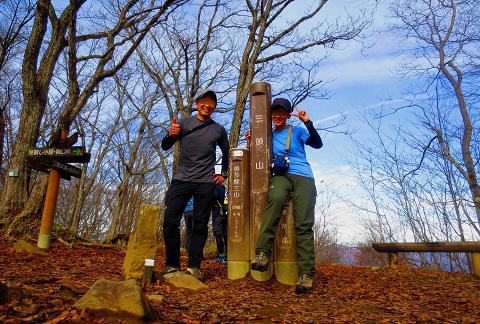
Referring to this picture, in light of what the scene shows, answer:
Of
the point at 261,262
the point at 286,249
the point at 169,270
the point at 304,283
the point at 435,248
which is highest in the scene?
the point at 435,248

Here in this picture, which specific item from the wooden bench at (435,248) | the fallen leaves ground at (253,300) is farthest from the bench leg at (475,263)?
the fallen leaves ground at (253,300)

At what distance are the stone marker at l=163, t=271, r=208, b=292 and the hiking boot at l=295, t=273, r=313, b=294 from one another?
1014 millimetres

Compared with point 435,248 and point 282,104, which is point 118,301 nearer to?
point 282,104

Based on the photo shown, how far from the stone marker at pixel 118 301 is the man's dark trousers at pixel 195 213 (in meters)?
1.63

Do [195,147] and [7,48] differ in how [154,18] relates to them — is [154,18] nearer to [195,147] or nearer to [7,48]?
[195,147]

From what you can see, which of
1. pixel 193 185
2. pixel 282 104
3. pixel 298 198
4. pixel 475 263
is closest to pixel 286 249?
pixel 298 198

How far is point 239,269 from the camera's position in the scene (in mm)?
4387

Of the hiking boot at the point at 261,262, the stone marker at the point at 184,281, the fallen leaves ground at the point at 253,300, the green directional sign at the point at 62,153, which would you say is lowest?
the fallen leaves ground at the point at 253,300

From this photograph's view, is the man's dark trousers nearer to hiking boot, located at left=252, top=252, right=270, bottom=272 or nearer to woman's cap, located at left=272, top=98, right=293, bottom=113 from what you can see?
hiking boot, located at left=252, top=252, right=270, bottom=272

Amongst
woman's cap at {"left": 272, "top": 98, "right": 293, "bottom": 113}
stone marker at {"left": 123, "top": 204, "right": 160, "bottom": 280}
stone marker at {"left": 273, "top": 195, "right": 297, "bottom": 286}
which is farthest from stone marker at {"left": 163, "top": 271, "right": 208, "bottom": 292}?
woman's cap at {"left": 272, "top": 98, "right": 293, "bottom": 113}

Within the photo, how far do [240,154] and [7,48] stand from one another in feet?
43.0

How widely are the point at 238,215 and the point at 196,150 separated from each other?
1.00 meters

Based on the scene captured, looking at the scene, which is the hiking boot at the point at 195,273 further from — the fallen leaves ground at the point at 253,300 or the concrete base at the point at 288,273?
the concrete base at the point at 288,273

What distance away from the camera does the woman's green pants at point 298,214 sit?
4.01 meters
